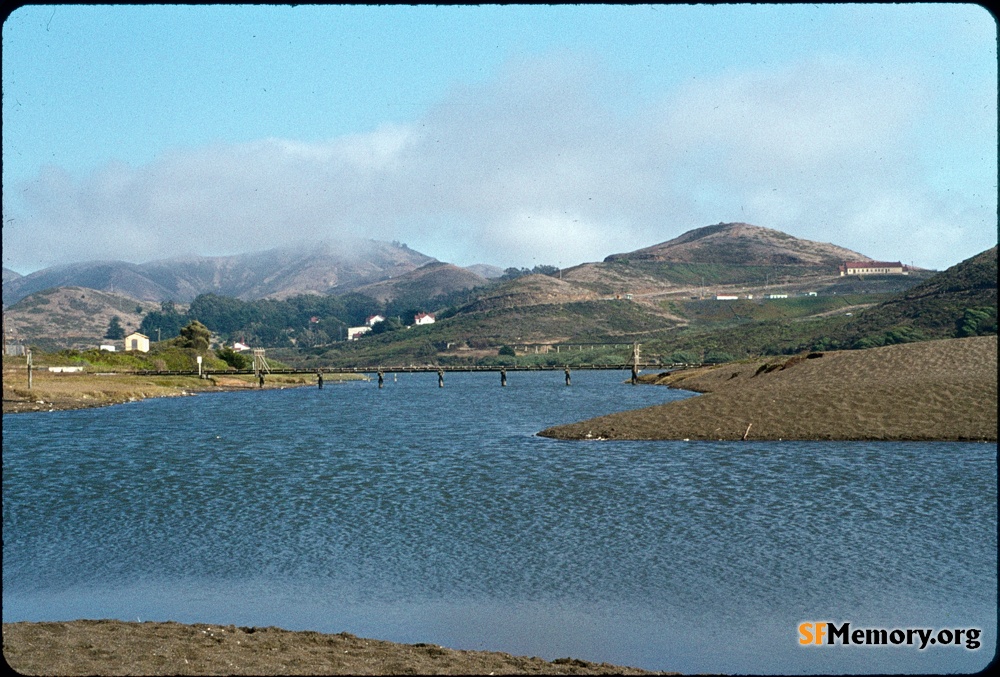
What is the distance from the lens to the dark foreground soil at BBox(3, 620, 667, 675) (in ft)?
47.1

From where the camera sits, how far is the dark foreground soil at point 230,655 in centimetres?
1437

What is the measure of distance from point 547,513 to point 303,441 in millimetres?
35649

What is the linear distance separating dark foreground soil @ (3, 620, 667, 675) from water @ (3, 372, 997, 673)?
4.93 ft

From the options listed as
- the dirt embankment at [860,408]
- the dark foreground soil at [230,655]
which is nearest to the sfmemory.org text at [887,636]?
the dark foreground soil at [230,655]

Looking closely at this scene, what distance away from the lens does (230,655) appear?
15.3 m

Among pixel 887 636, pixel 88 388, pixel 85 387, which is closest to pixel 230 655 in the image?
pixel 887 636

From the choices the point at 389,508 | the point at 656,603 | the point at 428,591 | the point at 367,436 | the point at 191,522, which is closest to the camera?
the point at 656,603

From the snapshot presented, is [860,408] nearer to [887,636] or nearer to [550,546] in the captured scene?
[550,546]

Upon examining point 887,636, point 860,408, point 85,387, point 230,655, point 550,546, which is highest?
point 85,387

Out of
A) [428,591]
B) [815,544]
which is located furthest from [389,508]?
[815,544]

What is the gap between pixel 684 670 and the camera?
15758 mm

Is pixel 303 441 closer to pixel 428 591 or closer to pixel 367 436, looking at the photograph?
pixel 367 436

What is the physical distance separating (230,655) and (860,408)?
1776 inches

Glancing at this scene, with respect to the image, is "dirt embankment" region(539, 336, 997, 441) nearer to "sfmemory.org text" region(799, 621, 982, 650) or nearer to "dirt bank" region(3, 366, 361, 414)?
"sfmemory.org text" region(799, 621, 982, 650)
